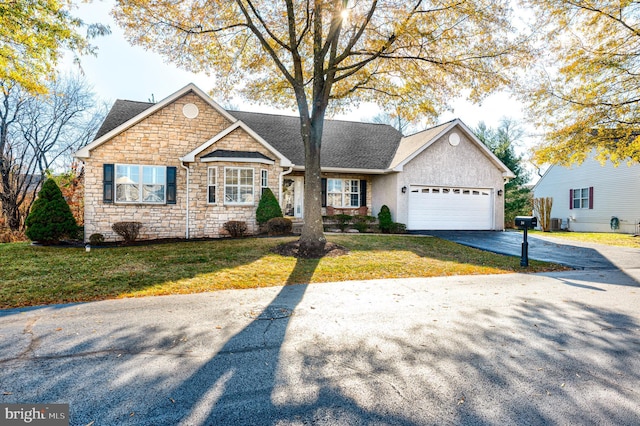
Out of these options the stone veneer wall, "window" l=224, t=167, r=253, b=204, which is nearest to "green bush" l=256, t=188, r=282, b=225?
the stone veneer wall

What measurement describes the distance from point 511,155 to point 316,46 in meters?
24.1

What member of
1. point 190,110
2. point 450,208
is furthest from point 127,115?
point 450,208

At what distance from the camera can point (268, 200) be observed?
14.1m

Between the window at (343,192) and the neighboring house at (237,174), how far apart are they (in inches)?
2.2

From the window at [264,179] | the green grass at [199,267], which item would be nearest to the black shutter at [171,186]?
the green grass at [199,267]

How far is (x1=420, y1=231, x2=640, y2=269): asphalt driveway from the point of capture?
383 inches

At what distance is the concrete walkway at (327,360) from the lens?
8.48ft

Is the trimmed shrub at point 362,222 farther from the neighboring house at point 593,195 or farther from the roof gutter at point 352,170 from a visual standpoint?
the neighboring house at point 593,195

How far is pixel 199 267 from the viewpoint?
8344 millimetres

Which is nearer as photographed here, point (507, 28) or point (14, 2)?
point (14, 2)

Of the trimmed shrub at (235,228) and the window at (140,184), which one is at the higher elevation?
the window at (140,184)

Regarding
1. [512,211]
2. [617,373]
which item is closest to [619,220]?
[512,211]

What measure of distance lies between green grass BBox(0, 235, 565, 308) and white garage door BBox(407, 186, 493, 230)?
16.7 ft

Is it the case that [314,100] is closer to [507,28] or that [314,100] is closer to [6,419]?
[507,28]
